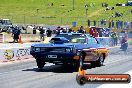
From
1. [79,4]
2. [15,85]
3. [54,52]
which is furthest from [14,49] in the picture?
[79,4]

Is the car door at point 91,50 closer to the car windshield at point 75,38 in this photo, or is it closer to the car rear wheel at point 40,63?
the car windshield at point 75,38

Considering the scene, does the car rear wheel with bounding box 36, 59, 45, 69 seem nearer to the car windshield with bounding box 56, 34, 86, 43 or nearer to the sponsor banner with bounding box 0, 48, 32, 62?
the car windshield with bounding box 56, 34, 86, 43

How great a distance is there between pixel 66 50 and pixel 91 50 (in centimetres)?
176

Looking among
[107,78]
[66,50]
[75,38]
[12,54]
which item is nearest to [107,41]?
[12,54]

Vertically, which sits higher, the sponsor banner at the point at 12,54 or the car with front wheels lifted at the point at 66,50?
the car with front wheels lifted at the point at 66,50

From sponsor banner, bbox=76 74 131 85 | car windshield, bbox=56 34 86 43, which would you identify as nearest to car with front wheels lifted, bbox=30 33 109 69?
car windshield, bbox=56 34 86 43

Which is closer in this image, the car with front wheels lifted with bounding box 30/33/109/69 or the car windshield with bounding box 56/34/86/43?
the car with front wheels lifted with bounding box 30/33/109/69

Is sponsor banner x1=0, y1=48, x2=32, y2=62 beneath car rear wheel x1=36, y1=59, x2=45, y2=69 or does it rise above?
beneath

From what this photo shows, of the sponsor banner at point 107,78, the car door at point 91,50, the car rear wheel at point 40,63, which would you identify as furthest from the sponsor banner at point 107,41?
the sponsor banner at point 107,78

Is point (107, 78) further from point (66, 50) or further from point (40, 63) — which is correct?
point (40, 63)

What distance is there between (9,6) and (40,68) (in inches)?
3295

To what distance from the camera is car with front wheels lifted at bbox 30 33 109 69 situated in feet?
55.8

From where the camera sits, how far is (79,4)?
109 m

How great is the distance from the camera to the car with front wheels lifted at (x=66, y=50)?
17.0m
